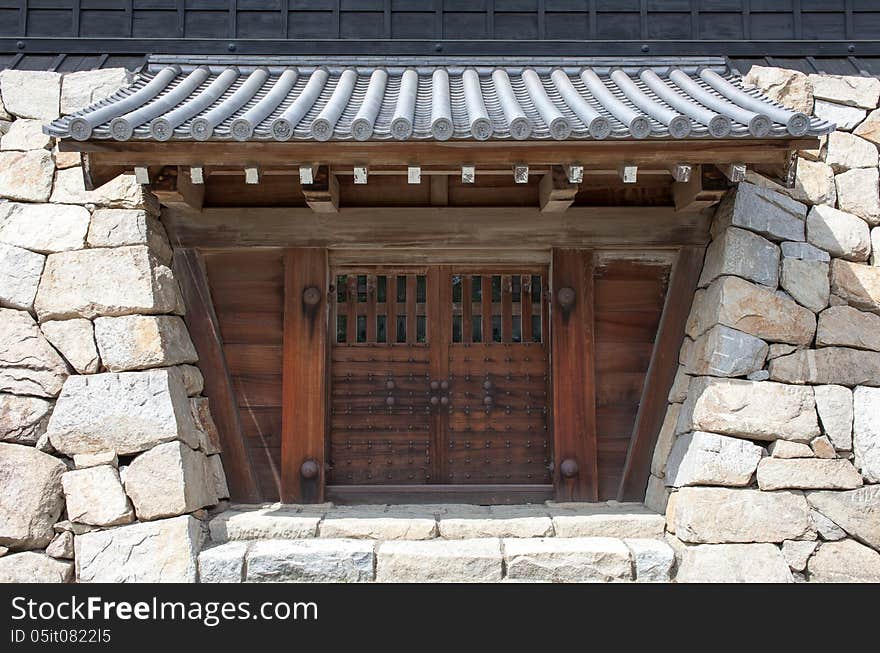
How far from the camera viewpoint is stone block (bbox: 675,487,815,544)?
4.28m

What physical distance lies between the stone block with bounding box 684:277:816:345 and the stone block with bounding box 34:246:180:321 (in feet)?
12.3

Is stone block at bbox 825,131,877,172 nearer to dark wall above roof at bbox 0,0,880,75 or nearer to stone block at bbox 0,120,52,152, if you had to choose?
dark wall above roof at bbox 0,0,880,75

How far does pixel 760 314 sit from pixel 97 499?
4411 mm

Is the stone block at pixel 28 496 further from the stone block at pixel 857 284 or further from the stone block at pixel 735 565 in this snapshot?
the stone block at pixel 857 284

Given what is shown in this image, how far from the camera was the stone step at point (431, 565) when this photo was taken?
4.25m

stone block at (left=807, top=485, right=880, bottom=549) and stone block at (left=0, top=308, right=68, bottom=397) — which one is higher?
stone block at (left=0, top=308, right=68, bottom=397)

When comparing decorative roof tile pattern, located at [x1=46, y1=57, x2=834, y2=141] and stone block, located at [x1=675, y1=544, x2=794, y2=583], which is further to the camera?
stone block, located at [x1=675, y1=544, x2=794, y2=583]

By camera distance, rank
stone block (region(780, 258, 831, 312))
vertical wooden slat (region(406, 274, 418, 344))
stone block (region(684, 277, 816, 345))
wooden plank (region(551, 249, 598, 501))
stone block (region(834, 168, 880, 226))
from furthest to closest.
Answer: vertical wooden slat (region(406, 274, 418, 344)), wooden plank (region(551, 249, 598, 501)), stone block (region(834, 168, 880, 226)), stone block (region(780, 258, 831, 312)), stone block (region(684, 277, 816, 345))

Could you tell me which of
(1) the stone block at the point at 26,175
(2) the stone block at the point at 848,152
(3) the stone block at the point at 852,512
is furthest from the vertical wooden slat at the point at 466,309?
(1) the stone block at the point at 26,175

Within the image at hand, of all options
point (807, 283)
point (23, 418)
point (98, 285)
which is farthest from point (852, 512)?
point (23, 418)

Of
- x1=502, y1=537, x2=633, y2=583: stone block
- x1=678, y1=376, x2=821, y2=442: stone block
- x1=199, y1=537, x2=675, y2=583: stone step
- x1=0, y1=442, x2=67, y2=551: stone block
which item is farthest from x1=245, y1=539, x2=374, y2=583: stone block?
x1=678, y1=376, x2=821, y2=442: stone block

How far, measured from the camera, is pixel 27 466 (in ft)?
14.1

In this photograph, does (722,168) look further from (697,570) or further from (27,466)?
(27,466)

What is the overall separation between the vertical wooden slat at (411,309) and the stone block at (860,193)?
3.13 m
